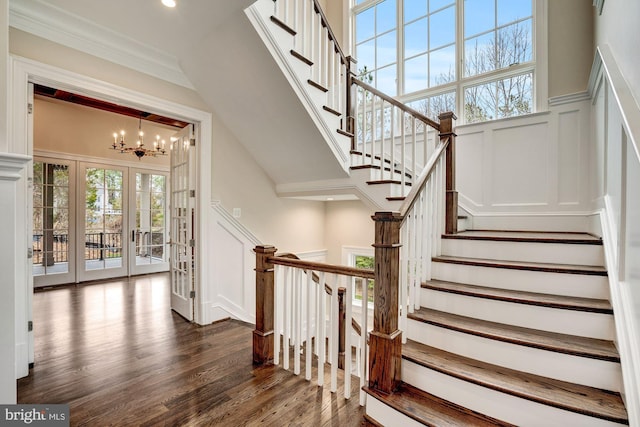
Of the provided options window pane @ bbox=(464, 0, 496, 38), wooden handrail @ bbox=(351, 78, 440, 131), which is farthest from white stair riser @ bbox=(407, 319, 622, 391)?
window pane @ bbox=(464, 0, 496, 38)

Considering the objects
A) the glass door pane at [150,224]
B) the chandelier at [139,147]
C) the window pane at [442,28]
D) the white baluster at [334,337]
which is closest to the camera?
the white baluster at [334,337]

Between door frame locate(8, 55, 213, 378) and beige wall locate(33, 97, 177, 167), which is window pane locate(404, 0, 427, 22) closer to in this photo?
door frame locate(8, 55, 213, 378)

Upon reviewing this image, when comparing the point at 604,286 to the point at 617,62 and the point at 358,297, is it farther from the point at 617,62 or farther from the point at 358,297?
the point at 358,297

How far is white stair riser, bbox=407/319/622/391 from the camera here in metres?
1.45

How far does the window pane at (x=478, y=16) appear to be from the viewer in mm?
3584

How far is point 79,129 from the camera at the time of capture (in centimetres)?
556

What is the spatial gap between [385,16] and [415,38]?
25.3 inches

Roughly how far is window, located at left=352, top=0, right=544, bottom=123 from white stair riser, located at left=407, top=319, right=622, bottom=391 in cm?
270

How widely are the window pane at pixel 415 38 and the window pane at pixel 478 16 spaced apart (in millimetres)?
513

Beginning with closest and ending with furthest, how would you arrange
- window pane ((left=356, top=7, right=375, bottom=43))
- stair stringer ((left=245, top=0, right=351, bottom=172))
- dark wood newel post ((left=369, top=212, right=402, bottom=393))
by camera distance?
dark wood newel post ((left=369, top=212, right=402, bottom=393)) < stair stringer ((left=245, top=0, right=351, bottom=172)) < window pane ((left=356, top=7, right=375, bottom=43))

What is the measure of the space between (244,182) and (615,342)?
3.50 metres

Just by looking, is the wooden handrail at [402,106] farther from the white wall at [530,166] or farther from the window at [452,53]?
the window at [452,53]

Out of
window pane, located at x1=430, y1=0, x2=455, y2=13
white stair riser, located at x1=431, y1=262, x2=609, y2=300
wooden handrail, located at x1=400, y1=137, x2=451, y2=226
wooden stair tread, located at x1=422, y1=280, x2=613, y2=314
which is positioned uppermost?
window pane, located at x1=430, y1=0, x2=455, y2=13

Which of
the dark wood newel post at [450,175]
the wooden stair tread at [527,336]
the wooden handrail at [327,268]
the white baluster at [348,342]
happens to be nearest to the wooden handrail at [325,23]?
the dark wood newel post at [450,175]
